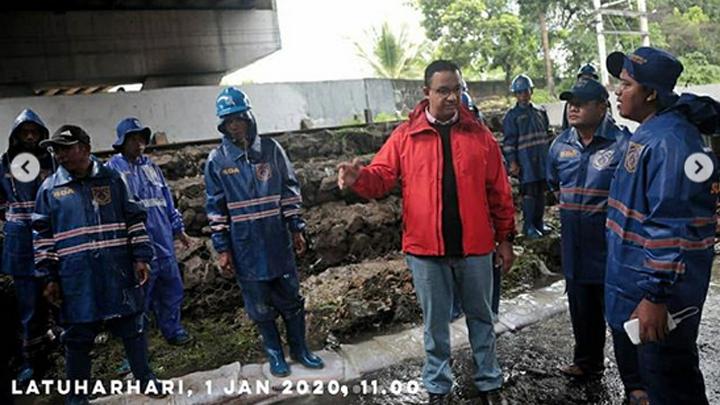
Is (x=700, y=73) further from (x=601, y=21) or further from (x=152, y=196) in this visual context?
(x=152, y=196)

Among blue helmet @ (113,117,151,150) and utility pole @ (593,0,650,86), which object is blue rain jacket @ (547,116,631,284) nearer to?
blue helmet @ (113,117,151,150)

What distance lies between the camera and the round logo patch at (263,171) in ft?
11.0

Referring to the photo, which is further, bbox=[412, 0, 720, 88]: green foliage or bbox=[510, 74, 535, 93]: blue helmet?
bbox=[412, 0, 720, 88]: green foliage

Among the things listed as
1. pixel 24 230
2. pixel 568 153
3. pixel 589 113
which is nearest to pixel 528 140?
pixel 568 153

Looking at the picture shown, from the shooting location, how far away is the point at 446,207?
269 centimetres

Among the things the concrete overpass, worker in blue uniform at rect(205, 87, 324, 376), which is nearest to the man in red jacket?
worker in blue uniform at rect(205, 87, 324, 376)

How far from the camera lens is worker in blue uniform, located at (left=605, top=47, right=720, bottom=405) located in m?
1.81

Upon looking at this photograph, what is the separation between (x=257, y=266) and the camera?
3.30 metres

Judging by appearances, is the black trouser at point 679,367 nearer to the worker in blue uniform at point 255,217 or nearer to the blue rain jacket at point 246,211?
the worker in blue uniform at point 255,217

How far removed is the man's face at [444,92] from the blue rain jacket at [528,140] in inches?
142

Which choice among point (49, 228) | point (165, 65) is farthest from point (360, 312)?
point (165, 65)

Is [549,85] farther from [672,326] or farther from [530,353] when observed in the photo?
[672,326]

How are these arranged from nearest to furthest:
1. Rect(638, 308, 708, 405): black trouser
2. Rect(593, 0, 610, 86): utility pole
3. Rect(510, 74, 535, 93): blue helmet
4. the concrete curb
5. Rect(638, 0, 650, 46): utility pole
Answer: Rect(638, 308, 708, 405): black trouser
the concrete curb
Rect(510, 74, 535, 93): blue helmet
Rect(593, 0, 610, 86): utility pole
Rect(638, 0, 650, 46): utility pole

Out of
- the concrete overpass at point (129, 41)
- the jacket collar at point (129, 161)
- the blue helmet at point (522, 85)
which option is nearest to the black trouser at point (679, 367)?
the jacket collar at point (129, 161)
